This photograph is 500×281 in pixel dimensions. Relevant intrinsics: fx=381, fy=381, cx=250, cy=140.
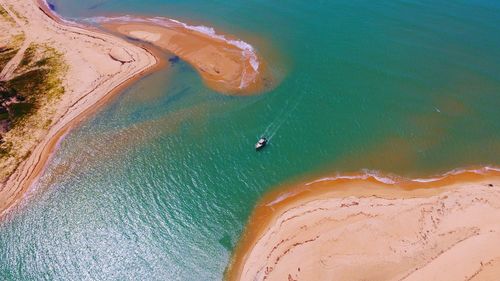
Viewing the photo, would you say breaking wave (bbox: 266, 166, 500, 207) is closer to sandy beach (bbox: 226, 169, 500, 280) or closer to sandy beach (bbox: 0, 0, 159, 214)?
sandy beach (bbox: 226, 169, 500, 280)

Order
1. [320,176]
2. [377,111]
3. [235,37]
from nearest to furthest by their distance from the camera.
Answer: [320,176] → [377,111] → [235,37]

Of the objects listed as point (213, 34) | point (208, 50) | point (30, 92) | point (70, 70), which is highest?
point (213, 34)

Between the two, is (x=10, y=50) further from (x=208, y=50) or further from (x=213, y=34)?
(x=213, y=34)

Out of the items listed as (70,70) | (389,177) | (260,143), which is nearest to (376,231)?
(389,177)

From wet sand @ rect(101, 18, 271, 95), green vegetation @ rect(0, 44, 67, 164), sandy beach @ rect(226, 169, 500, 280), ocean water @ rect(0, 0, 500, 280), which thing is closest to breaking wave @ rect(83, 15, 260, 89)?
wet sand @ rect(101, 18, 271, 95)

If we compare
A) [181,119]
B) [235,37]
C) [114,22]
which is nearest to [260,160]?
[181,119]

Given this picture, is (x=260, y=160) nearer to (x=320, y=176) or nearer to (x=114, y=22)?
(x=320, y=176)
